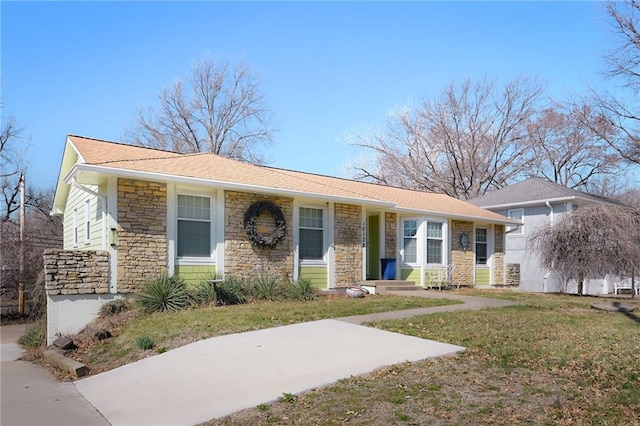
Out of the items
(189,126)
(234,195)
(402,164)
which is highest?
(189,126)

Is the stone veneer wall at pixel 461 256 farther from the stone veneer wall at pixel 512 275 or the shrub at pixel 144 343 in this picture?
the shrub at pixel 144 343

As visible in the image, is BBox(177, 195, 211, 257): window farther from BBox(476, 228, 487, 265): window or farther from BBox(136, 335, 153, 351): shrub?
BBox(476, 228, 487, 265): window

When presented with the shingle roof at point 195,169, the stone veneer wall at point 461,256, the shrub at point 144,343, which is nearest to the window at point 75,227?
the shingle roof at point 195,169

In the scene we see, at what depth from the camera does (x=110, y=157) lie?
41.7ft

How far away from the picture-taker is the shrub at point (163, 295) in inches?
444

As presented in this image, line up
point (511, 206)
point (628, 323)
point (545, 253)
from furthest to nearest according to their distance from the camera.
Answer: point (511, 206) < point (545, 253) < point (628, 323)

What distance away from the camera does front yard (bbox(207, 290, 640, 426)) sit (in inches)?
201

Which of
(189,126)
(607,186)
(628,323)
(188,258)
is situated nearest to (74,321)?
(188,258)

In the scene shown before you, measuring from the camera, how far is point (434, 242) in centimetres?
1864

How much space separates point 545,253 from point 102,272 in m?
14.2

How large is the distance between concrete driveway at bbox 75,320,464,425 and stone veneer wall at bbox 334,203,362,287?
6390mm

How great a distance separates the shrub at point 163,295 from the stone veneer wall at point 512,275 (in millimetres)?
14523

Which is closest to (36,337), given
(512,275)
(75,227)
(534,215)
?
(75,227)

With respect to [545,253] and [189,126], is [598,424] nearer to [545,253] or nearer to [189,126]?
[545,253]
